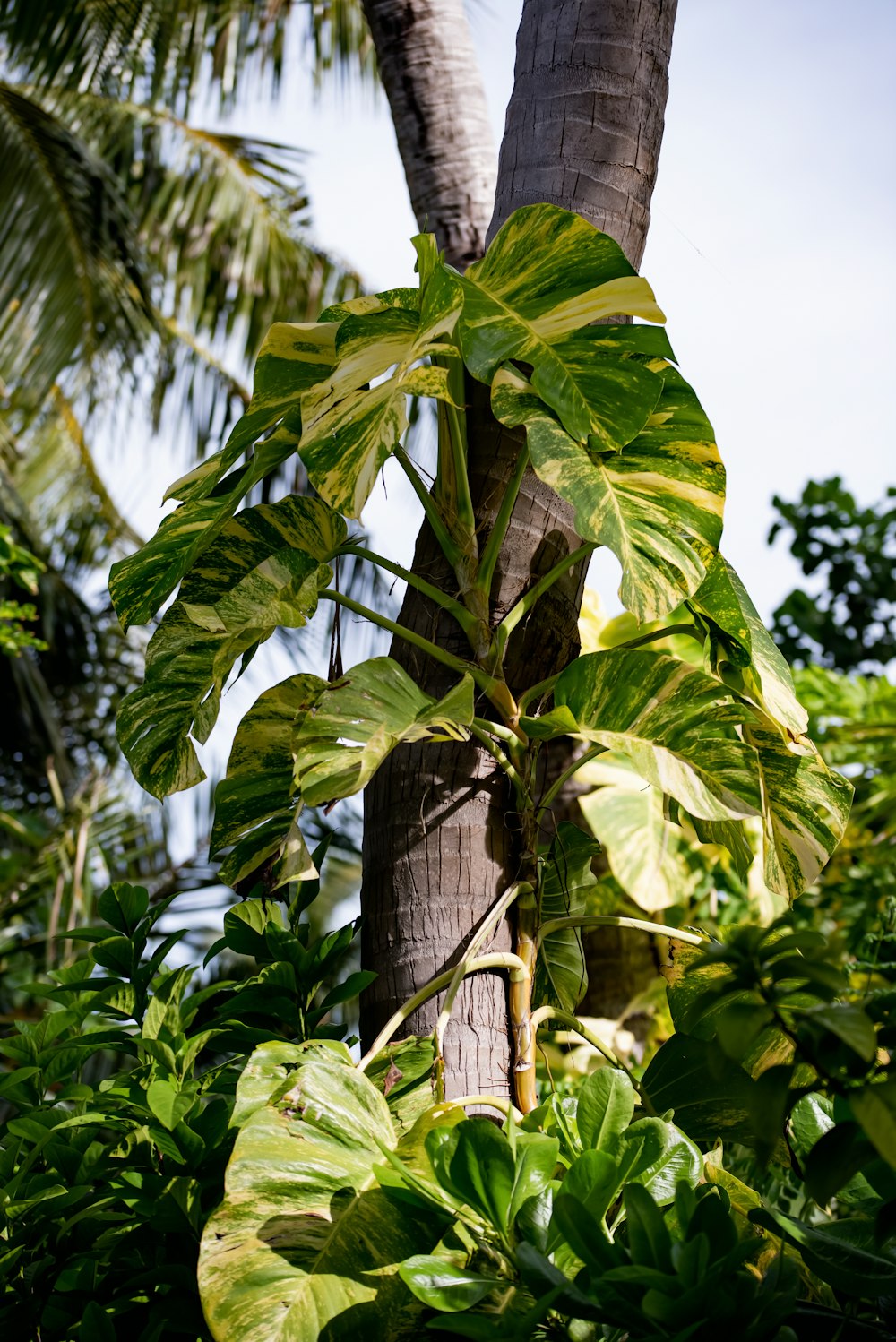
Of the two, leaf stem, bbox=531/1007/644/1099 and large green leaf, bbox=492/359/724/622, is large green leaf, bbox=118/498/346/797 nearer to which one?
large green leaf, bbox=492/359/724/622

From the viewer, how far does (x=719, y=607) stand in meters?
0.76

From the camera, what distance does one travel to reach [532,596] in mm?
758

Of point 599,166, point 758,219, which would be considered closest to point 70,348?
point 758,219

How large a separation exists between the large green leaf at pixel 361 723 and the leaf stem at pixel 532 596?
4.8 inches

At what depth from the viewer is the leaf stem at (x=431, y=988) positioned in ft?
2.16

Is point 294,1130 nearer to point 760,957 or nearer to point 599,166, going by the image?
point 760,957

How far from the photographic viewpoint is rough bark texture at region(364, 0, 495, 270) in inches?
66.4

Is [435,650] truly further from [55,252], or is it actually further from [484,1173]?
[55,252]

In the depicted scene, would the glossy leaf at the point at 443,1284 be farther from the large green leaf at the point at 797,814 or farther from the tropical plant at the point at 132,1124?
the large green leaf at the point at 797,814

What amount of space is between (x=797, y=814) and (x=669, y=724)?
17 cm

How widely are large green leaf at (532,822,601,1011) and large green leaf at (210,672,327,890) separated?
0.23 meters

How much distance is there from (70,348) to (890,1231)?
4.71 m

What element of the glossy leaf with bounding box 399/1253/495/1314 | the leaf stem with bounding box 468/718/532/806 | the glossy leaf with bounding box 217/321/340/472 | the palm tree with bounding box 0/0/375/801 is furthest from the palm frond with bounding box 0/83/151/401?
the glossy leaf with bounding box 399/1253/495/1314

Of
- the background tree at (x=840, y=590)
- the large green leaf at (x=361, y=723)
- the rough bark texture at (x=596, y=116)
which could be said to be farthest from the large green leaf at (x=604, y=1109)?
the background tree at (x=840, y=590)
